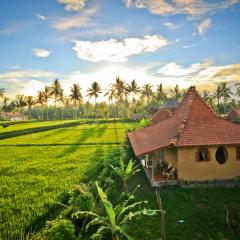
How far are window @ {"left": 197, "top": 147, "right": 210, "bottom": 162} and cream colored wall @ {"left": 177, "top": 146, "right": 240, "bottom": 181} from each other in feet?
0.53

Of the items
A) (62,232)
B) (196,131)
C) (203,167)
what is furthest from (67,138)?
(62,232)

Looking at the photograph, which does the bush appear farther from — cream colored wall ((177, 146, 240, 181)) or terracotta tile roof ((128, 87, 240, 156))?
cream colored wall ((177, 146, 240, 181))

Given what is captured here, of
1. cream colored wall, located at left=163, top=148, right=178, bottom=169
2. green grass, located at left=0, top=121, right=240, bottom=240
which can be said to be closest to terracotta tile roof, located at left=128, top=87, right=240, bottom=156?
cream colored wall, located at left=163, top=148, right=178, bottom=169

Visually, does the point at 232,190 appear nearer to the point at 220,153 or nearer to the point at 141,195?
the point at 220,153

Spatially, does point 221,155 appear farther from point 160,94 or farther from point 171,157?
point 160,94

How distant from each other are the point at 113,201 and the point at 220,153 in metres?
6.71

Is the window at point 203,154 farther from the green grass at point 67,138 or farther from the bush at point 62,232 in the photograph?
the green grass at point 67,138

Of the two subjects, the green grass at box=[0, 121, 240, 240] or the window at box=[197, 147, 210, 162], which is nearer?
the green grass at box=[0, 121, 240, 240]

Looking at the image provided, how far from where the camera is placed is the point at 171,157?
56.8 ft

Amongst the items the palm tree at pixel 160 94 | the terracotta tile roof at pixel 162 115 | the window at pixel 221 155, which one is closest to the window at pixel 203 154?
the window at pixel 221 155

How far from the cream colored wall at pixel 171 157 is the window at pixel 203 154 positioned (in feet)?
3.94

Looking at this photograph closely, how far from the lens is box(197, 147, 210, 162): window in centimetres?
1571

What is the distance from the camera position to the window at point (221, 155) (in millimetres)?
16047

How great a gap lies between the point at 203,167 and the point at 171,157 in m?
2.19
